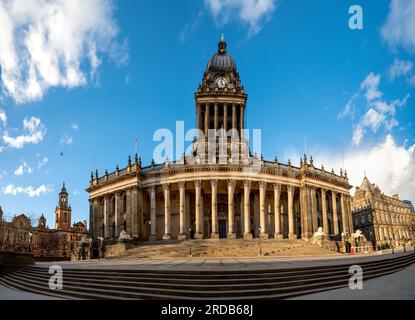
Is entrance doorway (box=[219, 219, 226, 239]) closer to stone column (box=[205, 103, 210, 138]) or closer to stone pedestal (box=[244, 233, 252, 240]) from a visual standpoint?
stone pedestal (box=[244, 233, 252, 240])

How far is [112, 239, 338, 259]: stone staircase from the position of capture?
137 feet

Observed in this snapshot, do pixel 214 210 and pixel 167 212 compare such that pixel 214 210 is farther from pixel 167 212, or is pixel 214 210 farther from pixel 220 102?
pixel 220 102

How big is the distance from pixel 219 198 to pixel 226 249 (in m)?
14.9

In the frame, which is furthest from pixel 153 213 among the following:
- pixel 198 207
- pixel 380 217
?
pixel 380 217

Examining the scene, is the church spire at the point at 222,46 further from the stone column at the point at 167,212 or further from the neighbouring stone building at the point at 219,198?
the stone column at the point at 167,212

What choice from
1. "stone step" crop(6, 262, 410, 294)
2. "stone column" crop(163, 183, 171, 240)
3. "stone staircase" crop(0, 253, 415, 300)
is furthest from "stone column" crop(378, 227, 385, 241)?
"stone step" crop(6, 262, 410, 294)

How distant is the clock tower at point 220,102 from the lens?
68525mm

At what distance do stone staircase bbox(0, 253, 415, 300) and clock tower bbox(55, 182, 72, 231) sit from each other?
99354 mm

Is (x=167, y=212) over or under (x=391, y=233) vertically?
over

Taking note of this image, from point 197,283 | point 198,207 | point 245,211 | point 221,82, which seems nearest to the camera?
point 197,283

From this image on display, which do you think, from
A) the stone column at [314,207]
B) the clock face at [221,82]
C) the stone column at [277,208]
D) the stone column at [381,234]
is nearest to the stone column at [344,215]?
the stone column at [314,207]

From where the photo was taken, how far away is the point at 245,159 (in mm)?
55844

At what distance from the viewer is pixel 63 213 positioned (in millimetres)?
115000
